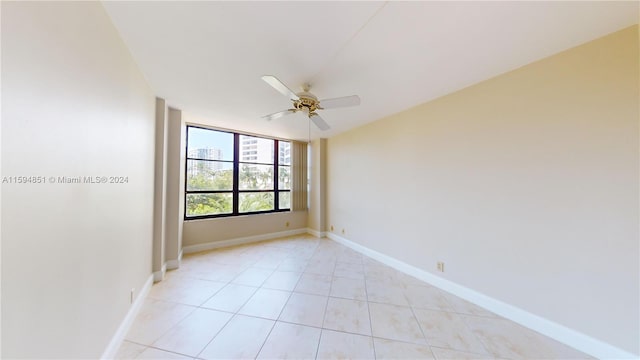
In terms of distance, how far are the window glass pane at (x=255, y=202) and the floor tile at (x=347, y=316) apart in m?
3.22

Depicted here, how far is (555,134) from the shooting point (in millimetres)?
1905

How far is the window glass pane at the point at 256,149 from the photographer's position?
4.90 m

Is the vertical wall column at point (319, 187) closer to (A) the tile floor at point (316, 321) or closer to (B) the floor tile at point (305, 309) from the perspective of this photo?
(A) the tile floor at point (316, 321)

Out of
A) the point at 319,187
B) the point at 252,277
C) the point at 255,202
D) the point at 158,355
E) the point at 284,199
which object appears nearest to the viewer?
the point at 158,355

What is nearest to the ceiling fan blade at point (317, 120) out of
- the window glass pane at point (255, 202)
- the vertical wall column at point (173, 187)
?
the vertical wall column at point (173, 187)

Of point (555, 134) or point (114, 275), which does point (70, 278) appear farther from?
point (555, 134)

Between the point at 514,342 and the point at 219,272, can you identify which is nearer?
the point at 514,342

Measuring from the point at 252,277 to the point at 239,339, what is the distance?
1.25 metres

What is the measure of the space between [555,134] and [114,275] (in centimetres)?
414

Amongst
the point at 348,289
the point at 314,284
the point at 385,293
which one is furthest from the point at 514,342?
the point at 314,284

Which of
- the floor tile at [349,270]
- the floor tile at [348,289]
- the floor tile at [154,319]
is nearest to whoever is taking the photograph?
the floor tile at [154,319]

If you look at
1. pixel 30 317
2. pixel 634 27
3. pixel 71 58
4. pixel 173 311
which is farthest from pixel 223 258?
pixel 634 27

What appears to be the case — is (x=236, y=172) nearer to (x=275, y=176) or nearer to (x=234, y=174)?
(x=234, y=174)

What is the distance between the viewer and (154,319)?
207cm
